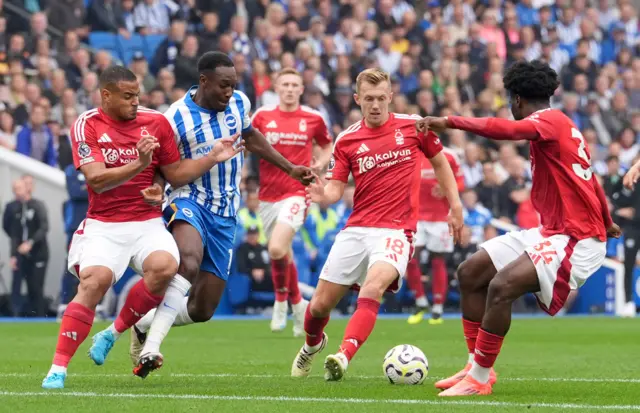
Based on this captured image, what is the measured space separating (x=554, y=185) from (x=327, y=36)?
1551 cm

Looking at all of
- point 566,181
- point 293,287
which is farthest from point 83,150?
point 293,287

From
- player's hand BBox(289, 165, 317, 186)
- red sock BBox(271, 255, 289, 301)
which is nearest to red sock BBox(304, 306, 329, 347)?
player's hand BBox(289, 165, 317, 186)

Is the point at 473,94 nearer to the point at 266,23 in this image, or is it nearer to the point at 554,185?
the point at 266,23

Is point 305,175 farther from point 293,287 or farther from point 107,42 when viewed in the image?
point 107,42

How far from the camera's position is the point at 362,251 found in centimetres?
972

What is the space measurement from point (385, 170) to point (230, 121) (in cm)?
120

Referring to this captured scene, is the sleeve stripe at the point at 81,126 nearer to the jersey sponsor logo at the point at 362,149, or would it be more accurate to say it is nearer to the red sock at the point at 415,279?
the jersey sponsor logo at the point at 362,149

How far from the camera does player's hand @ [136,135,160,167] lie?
8547 mm

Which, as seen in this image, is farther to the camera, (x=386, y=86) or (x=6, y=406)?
(x=386, y=86)

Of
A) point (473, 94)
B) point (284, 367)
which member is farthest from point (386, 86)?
point (473, 94)

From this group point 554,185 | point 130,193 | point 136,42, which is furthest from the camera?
point 136,42

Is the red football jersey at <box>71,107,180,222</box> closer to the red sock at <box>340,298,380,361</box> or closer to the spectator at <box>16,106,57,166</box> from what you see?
the red sock at <box>340,298,380,361</box>

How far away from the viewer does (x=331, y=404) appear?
7852 mm

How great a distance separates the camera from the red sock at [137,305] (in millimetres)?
9148
